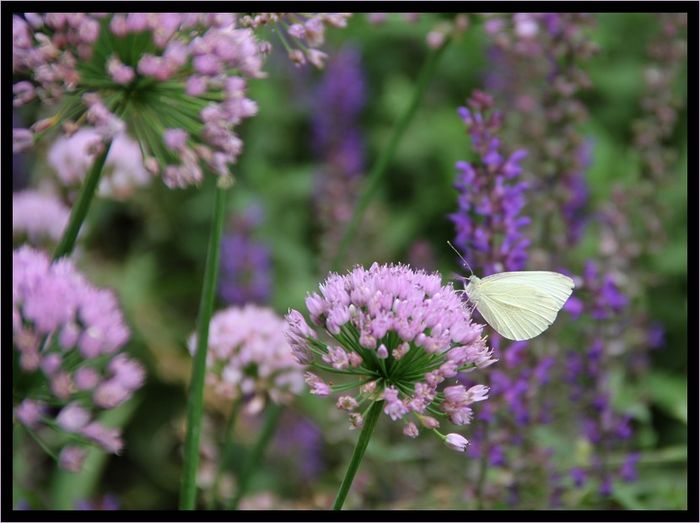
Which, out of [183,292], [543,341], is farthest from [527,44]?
[183,292]

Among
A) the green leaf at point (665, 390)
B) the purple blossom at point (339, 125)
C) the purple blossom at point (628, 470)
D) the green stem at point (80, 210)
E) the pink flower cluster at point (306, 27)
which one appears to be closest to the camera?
the green stem at point (80, 210)

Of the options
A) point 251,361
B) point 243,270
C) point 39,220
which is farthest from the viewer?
point 243,270

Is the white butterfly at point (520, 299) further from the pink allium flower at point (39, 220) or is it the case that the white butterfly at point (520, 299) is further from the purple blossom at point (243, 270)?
the purple blossom at point (243, 270)

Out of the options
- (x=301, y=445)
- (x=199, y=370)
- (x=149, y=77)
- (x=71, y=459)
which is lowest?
(x=71, y=459)

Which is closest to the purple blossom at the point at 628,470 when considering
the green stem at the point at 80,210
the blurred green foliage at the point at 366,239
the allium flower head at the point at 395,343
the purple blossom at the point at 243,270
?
the blurred green foliage at the point at 366,239

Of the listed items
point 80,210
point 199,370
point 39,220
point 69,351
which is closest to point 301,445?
point 39,220

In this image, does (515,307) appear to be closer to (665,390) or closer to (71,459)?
(71,459)

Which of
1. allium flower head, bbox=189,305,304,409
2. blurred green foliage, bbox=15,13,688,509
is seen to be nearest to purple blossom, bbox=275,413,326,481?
blurred green foliage, bbox=15,13,688,509
